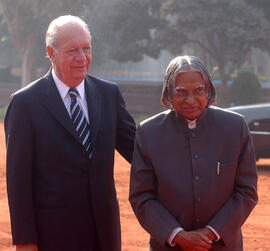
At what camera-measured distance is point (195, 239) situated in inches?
123

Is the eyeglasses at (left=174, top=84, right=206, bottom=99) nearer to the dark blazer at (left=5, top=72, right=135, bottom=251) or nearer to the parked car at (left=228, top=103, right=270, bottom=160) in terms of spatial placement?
the dark blazer at (left=5, top=72, right=135, bottom=251)

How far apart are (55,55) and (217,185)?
1.09 meters

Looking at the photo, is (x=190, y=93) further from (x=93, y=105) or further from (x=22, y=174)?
(x=22, y=174)

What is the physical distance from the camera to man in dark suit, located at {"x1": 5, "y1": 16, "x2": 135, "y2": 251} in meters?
3.49

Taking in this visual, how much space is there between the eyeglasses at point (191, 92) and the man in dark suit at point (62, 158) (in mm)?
555

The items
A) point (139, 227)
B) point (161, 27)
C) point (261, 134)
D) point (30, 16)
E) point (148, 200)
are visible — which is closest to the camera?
point (148, 200)

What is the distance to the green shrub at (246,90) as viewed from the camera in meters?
26.5

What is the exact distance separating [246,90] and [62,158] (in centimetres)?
2361

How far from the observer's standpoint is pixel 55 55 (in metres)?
3.54

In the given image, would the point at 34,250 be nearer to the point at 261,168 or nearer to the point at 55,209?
the point at 55,209

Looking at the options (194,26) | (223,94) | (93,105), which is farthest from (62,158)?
(223,94)

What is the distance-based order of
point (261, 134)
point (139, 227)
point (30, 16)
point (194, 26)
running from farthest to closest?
point (30, 16), point (194, 26), point (261, 134), point (139, 227)

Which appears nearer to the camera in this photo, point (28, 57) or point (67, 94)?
point (67, 94)

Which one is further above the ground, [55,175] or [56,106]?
[56,106]
